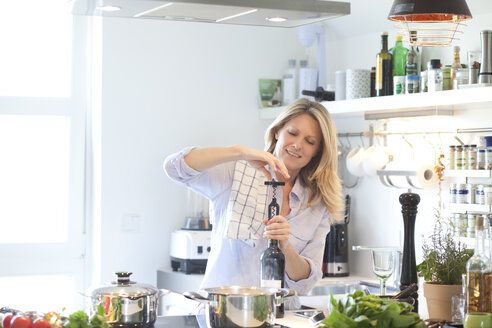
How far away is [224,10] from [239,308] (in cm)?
96

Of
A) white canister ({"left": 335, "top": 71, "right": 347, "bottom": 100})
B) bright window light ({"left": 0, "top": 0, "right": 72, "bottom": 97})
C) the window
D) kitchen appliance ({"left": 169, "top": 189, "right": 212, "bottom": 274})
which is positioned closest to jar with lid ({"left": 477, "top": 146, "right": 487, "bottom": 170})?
white canister ({"left": 335, "top": 71, "right": 347, "bottom": 100})

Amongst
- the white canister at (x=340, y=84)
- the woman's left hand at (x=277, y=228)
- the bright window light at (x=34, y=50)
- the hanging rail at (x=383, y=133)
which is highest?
the bright window light at (x=34, y=50)

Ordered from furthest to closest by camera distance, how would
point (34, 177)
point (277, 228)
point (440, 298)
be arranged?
1. point (34, 177)
2. point (277, 228)
3. point (440, 298)

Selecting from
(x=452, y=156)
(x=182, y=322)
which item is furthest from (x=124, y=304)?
(x=452, y=156)

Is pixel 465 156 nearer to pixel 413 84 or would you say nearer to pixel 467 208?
pixel 467 208

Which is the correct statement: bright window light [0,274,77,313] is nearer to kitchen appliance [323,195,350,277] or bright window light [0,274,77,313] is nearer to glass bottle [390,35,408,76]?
kitchen appliance [323,195,350,277]

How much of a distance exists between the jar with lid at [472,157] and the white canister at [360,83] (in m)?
0.73

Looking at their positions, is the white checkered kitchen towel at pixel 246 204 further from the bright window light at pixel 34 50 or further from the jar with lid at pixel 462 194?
the bright window light at pixel 34 50

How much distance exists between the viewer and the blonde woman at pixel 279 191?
115 inches

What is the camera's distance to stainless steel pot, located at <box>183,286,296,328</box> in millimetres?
2133

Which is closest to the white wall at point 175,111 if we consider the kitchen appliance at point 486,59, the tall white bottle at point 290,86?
the tall white bottle at point 290,86

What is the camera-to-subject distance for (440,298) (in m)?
2.41

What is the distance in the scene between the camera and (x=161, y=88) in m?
4.82

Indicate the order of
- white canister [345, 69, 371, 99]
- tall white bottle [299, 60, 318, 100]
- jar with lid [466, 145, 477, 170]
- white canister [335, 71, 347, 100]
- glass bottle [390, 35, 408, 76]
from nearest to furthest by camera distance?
jar with lid [466, 145, 477, 170] < glass bottle [390, 35, 408, 76] < white canister [345, 69, 371, 99] < white canister [335, 71, 347, 100] < tall white bottle [299, 60, 318, 100]
